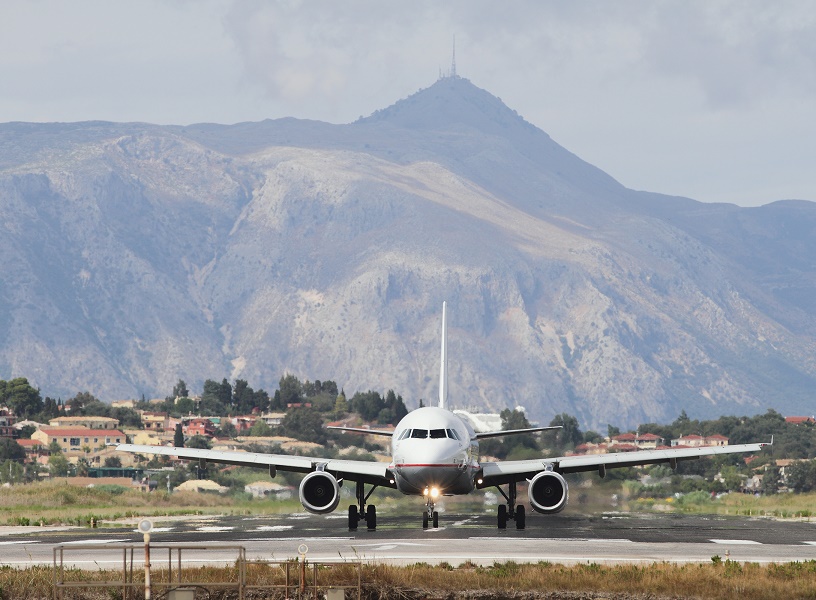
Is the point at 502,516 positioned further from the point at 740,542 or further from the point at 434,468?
the point at 740,542

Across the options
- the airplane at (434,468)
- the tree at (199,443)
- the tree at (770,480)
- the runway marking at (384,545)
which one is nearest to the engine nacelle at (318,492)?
the airplane at (434,468)

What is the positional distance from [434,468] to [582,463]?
7.00 metres

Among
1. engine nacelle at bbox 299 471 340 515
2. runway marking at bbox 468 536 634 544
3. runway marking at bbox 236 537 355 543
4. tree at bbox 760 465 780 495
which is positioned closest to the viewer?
runway marking at bbox 236 537 355 543

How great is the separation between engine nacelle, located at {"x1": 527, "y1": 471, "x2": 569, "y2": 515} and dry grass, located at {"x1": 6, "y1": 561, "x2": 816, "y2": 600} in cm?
1545

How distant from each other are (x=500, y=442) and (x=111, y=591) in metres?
62.7

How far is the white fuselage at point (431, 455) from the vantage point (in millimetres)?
48688

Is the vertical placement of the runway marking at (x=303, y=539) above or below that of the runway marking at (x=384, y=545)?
above

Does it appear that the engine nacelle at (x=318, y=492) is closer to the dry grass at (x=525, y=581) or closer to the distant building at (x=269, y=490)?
the dry grass at (x=525, y=581)

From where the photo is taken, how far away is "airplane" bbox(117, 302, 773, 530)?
1933 inches

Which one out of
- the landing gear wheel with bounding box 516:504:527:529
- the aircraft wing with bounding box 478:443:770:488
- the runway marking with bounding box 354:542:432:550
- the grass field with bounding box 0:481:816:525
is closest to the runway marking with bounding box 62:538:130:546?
the runway marking with bounding box 354:542:432:550

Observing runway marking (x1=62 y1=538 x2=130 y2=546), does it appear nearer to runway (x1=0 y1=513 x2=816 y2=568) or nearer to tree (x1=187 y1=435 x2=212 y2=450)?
runway (x1=0 y1=513 x2=816 y2=568)

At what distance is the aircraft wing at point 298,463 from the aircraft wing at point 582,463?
415cm

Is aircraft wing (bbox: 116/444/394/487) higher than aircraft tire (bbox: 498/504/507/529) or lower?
higher

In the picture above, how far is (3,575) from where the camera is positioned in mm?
32750
